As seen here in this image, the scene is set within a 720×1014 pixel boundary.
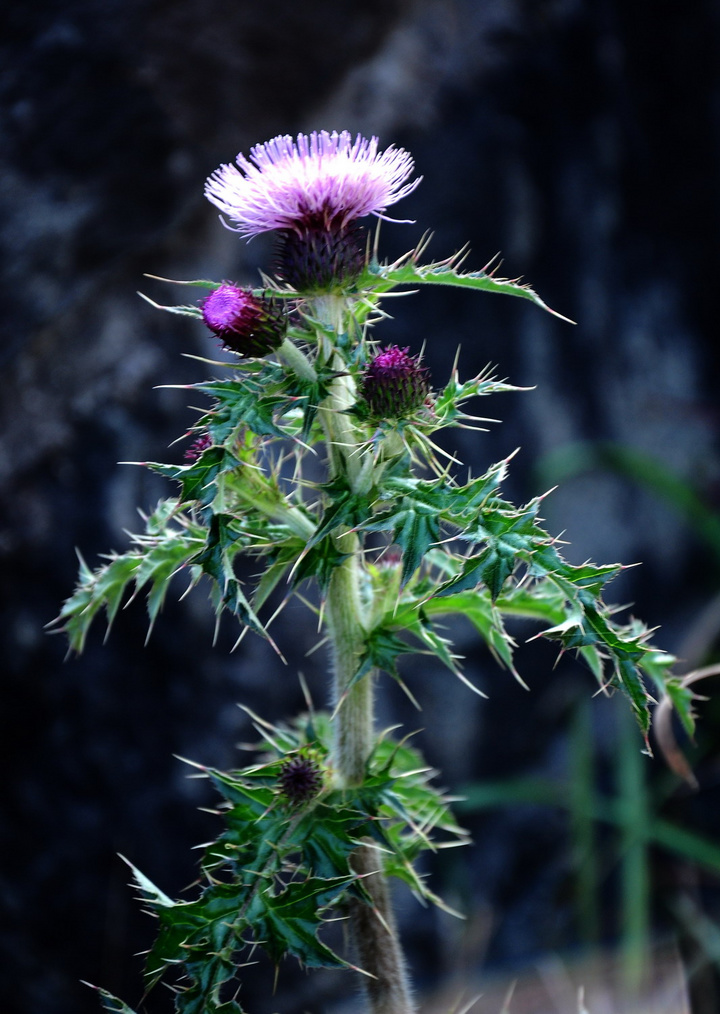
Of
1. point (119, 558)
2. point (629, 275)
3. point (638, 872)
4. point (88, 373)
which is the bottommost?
point (638, 872)

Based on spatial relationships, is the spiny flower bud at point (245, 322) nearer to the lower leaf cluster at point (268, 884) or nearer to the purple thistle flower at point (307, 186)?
the purple thistle flower at point (307, 186)

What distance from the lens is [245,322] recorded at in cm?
119

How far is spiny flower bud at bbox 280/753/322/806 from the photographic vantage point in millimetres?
1289

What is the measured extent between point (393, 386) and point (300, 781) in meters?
0.61

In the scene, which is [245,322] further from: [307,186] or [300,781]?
[300,781]

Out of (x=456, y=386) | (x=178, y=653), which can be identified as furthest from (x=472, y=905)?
(x=456, y=386)

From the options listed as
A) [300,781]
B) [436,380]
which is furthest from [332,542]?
[436,380]

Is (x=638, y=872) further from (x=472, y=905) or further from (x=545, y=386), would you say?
(x=545, y=386)

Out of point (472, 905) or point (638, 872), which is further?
point (472, 905)

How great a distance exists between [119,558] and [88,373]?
1419mm

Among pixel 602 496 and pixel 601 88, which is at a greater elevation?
pixel 601 88

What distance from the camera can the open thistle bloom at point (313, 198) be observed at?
48.6 inches

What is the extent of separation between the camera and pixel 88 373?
264 cm

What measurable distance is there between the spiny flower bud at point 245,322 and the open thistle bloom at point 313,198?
10cm
